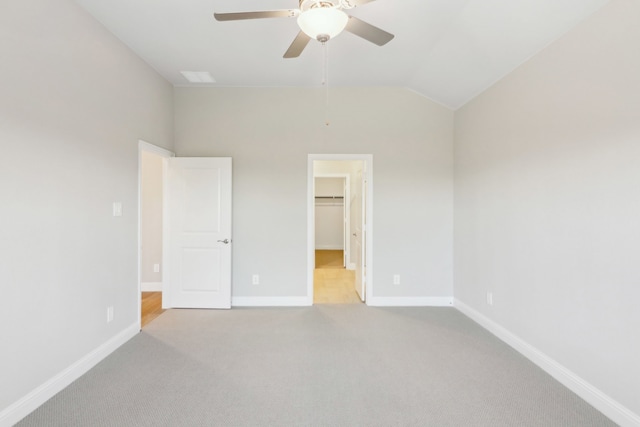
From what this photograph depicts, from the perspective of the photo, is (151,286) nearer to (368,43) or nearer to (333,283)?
(333,283)

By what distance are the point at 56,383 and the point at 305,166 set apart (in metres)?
3.14

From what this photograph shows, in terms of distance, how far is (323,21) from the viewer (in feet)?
5.41

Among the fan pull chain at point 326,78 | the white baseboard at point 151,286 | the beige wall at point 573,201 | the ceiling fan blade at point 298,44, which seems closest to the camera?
the beige wall at point 573,201

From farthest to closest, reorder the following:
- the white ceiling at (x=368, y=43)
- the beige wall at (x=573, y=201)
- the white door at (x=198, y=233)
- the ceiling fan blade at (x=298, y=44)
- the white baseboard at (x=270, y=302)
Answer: the white baseboard at (x=270, y=302)
the white door at (x=198, y=233)
the white ceiling at (x=368, y=43)
the ceiling fan blade at (x=298, y=44)
the beige wall at (x=573, y=201)

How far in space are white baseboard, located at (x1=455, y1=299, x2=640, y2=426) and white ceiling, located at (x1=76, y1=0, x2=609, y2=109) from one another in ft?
8.31

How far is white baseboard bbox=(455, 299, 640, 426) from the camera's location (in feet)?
6.19

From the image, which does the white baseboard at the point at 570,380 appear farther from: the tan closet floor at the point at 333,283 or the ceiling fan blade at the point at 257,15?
the ceiling fan blade at the point at 257,15

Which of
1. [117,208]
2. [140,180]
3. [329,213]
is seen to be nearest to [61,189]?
[117,208]

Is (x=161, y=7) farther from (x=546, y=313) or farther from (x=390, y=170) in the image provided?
(x=546, y=313)

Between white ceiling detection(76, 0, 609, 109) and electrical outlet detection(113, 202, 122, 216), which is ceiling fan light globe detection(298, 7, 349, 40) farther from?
electrical outlet detection(113, 202, 122, 216)

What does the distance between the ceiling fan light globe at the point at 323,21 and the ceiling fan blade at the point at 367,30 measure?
0.33ft

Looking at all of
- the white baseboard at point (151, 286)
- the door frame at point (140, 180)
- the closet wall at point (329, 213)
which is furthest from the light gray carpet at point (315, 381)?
the closet wall at point (329, 213)

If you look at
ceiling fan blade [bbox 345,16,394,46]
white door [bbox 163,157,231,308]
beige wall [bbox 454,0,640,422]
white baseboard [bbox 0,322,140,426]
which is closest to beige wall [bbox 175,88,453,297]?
white door [bbox 163,157,231,308]

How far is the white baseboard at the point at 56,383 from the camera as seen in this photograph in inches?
74.2
